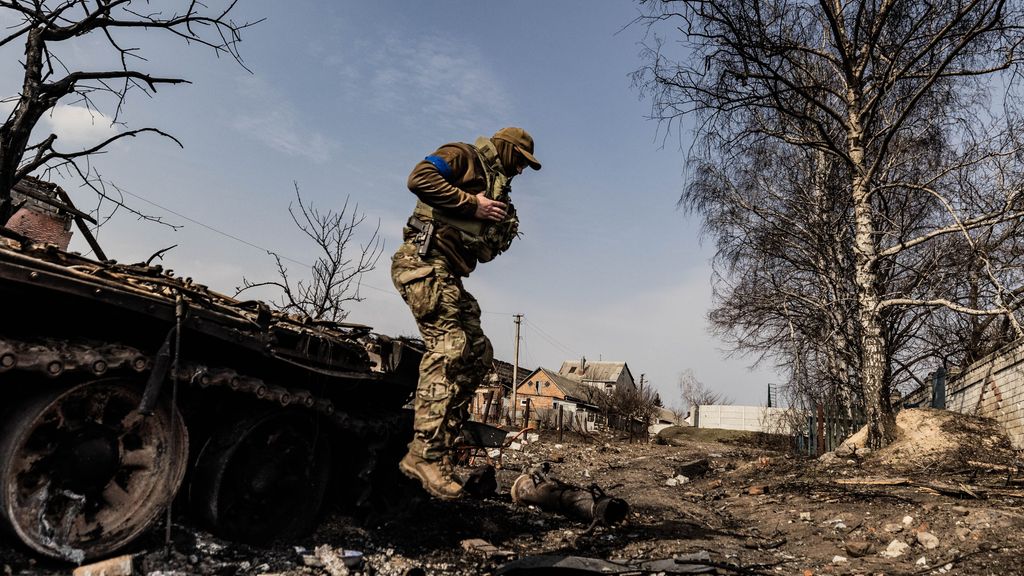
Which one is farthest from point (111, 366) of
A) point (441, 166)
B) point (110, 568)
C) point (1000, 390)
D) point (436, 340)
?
point (1000, 390)

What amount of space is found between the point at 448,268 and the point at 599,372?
69325mm

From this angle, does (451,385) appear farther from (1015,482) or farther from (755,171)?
(755,171)

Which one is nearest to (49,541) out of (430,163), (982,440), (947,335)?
(430,163)

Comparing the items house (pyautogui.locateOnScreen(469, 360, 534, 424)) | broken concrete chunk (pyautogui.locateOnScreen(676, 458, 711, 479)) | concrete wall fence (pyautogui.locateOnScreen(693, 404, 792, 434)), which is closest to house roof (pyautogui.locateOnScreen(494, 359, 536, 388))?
house (pyautogui.locateOnScreen(469, 360, 534, 424))

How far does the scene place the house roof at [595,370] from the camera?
71.0 meters

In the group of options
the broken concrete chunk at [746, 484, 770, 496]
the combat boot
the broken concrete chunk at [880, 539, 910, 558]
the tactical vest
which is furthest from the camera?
the broken concrete chunk at [746, 484, 770, 496]

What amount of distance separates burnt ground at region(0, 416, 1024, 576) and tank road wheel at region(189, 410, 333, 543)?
0.44ft

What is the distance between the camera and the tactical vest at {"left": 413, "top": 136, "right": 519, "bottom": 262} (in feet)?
14.1

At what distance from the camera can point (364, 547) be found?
392 centimetres

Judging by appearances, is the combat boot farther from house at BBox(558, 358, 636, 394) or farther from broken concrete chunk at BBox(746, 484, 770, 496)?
house at BBox(558, 358, 636, 394)

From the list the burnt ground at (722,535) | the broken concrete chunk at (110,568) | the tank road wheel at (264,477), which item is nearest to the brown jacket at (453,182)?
the tank road wheel at (264,477)

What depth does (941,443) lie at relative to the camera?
843 centimetres

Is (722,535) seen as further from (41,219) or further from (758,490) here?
(41,219)

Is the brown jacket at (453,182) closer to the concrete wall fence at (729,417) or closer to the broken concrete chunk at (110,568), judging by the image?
the broken concrete chunk at (110,568)
